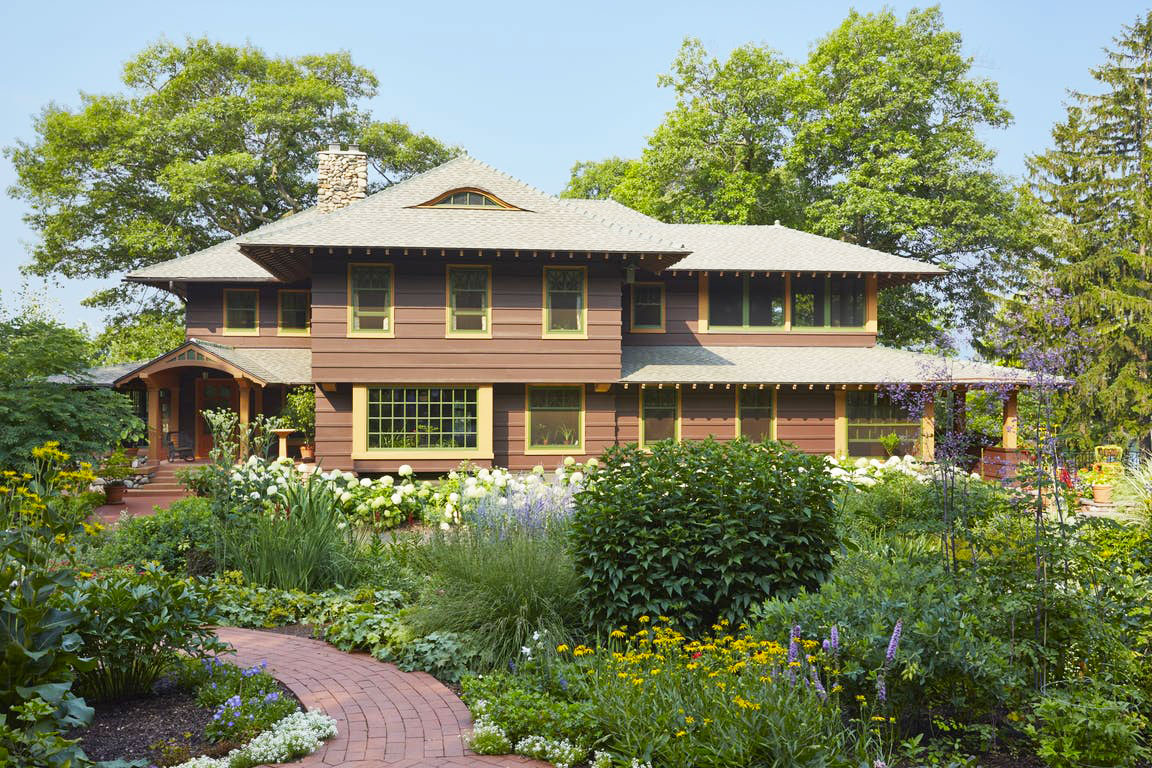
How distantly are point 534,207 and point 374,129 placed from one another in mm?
17531

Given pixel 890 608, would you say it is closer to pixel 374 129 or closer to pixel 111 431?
pixel 111 431

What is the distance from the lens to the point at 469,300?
1573cm

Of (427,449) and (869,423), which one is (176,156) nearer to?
(427,449)

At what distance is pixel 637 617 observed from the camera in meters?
5.05

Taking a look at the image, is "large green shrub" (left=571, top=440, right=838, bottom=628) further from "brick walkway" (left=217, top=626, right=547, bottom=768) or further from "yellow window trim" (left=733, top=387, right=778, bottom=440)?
"yellow window trim" (left=733, top=387, right=778, bottom=440)

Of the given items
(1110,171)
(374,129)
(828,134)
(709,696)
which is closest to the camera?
(709,696)

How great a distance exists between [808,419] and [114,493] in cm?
1501

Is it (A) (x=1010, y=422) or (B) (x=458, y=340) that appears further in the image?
(A) (x=1010, y=422)

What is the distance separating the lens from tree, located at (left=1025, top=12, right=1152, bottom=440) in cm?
2245

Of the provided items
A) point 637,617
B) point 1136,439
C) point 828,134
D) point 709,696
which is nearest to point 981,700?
point 709,696

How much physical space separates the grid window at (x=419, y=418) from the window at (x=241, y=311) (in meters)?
5.30

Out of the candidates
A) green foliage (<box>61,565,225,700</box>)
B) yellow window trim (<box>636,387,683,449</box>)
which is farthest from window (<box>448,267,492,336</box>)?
green foliage (<box>61,565,225,700</box>)

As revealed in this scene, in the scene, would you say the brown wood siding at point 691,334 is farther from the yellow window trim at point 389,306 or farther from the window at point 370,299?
the window at point 370,299

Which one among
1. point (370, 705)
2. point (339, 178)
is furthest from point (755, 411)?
point (370, 705)
